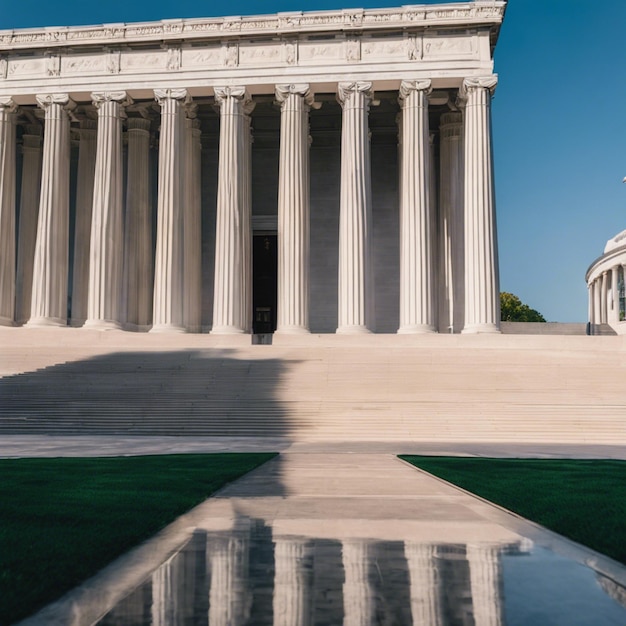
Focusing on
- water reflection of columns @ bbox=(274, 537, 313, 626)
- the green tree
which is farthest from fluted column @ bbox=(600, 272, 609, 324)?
water reflection of columns @ bbox=(274, 537, 313, 626)

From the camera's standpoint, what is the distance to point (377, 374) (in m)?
43.2

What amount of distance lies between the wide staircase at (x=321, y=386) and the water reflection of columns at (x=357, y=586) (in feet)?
82.2

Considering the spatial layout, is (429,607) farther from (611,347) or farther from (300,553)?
(611,347)

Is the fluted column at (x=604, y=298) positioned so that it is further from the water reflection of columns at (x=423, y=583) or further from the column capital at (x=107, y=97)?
the water reflection of columns at (x=423, y=583)

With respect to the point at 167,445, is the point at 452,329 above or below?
above

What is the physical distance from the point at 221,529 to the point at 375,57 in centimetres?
5393

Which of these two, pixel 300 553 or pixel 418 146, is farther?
pixel 418 146

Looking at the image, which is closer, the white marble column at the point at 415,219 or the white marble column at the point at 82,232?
the white marble column at the point at 415,219

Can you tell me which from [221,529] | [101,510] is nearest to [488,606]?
[221,529]

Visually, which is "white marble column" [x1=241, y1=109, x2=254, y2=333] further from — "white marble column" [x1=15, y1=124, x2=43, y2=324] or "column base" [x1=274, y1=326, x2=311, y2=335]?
"white marble column" [x1=15, y1=124, x2=43, y2=324]

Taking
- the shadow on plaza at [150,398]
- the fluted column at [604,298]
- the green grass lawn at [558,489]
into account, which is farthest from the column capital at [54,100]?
the fluted column at [604,298]

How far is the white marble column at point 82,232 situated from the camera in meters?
65.4

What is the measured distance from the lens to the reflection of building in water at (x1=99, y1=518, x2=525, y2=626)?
6062 mm

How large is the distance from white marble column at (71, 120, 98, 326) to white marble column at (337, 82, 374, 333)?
2322 centimetres
